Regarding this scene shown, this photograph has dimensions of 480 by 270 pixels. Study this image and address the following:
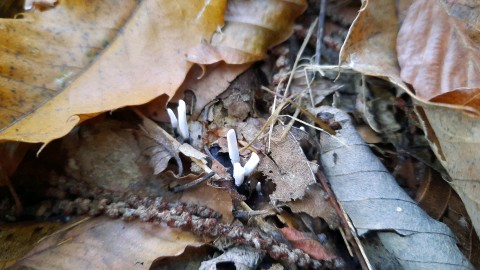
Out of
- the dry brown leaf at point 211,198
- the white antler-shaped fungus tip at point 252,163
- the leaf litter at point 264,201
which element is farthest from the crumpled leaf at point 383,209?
the dry brown leaf at point 211,198

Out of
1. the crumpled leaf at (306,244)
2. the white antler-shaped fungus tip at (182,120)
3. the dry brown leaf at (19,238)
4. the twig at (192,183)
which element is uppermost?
the white antler-shaped fungus tip at (182,120)

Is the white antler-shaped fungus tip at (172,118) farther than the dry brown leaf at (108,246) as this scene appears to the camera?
Yes

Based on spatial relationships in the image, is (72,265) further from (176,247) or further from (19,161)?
(19,161)

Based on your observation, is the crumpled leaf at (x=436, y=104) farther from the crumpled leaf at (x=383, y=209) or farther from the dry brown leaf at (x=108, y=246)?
the dry brown leaf at (x=108, y=246)

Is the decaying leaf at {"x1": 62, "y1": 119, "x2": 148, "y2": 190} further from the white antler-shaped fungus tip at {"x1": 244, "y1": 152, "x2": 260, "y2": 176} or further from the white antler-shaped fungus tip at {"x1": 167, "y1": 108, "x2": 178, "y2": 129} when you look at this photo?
the white antler-shaped fungus tip at {"x1": 244, "y1": 152, "x2": 260, "y2": 176}

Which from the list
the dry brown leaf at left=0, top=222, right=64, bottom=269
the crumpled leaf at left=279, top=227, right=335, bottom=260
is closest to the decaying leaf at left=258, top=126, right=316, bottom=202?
the crumpled leaf at left=279, top=227, right=335, bottom=260

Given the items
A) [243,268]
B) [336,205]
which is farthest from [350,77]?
[243,268]

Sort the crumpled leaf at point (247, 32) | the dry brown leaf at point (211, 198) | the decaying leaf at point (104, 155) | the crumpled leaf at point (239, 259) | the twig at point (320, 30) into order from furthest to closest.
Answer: the twig at point (320, 30)
the crumpled leaf at point (247, 32)
the decaying leaf at point (104, 155)
the dry brown leaf at point (211, 198)
the crumpled leaf at point (239, 259)
